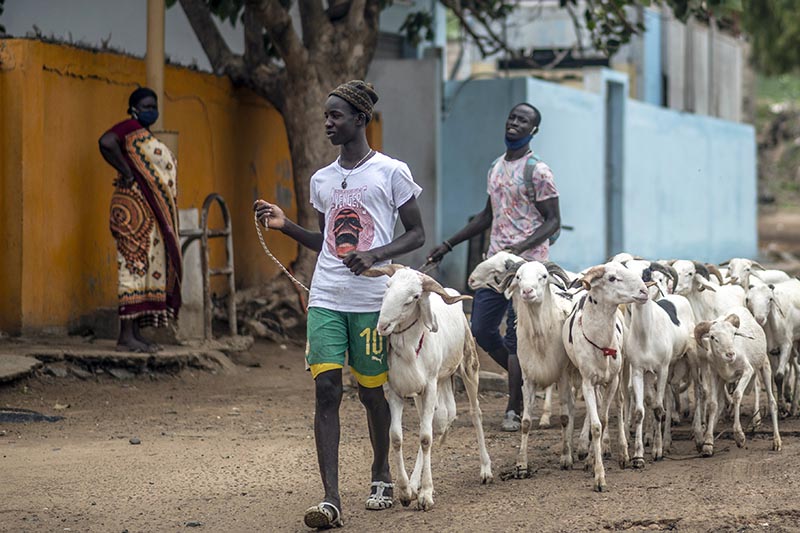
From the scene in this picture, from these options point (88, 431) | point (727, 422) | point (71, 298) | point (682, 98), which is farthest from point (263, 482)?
point (682, 98)

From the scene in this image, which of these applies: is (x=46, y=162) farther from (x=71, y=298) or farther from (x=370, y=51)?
(x=370, y=51)

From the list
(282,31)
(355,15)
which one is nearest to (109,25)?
(282,31)

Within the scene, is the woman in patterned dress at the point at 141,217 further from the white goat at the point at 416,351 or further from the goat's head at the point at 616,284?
the goat's head at the point at 616,284

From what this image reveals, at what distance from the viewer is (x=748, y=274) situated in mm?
9141

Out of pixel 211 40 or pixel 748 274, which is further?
pixel 211 40

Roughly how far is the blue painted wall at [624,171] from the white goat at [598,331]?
8.94 m

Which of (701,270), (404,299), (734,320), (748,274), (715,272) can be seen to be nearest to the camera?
(404,299)

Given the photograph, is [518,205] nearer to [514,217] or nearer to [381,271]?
[514,217]

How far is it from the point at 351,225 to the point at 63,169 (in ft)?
17.5

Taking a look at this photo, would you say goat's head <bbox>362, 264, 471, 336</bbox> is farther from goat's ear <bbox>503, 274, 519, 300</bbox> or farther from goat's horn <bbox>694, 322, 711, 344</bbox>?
goat's horn <bbox>694, 322, 711, 344</bbox>

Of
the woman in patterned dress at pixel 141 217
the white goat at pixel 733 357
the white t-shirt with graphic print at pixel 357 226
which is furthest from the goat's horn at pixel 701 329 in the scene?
the woman in patterned dress at pixel 141 217

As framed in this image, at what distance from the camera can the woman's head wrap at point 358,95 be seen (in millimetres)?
6129

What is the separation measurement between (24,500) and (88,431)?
6.28 feet

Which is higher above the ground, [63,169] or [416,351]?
[63,169]
